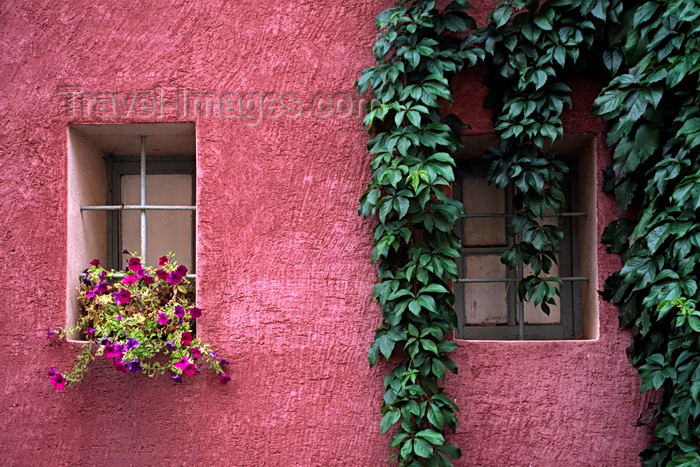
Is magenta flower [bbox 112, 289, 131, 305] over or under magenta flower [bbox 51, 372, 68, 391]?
over

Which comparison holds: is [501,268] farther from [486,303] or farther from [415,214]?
[415,214]

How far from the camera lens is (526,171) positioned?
271 centimetres

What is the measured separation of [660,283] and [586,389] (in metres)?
0.65

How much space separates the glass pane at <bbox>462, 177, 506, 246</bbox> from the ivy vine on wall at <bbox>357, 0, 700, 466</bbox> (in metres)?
0.43

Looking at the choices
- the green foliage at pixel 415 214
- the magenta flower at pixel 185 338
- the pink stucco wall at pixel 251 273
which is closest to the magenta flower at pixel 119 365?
the pink stucco wall at pixel 251 273

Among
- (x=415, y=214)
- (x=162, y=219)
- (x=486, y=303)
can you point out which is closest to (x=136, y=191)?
(x=162, y=219)

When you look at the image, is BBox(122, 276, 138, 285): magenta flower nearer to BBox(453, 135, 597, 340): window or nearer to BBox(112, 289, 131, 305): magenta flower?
BBox(112, 289, 131, 305): magenta flower

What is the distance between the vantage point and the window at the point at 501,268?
10.2 ft

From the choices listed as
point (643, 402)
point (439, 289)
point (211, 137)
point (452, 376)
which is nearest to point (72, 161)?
point (211, 137)

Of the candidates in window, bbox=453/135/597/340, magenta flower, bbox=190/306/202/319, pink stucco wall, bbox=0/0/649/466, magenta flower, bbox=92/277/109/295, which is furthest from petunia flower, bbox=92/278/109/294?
window, bbox=453/135/597/340

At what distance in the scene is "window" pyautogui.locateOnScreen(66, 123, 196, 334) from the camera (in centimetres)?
308

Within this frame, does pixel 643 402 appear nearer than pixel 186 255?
Yes

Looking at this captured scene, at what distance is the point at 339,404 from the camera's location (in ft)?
9.15

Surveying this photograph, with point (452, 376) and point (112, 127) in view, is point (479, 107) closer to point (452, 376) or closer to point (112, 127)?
point (452, 376)
